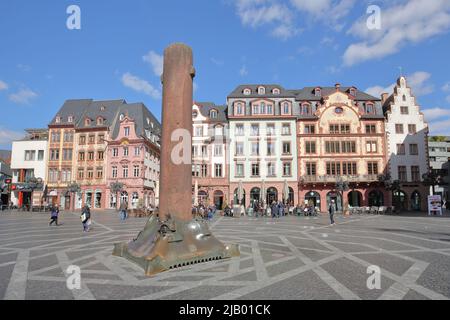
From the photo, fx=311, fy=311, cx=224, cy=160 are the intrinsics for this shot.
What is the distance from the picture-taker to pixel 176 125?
29.5 feet

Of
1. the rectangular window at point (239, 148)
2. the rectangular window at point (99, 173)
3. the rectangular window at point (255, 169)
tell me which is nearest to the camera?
the rectangular window at point (255, 169)

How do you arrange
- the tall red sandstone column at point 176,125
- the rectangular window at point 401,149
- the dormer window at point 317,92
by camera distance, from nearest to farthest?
the tall red sandstone column at point 176,125
the rectangular window at point 401,149
the dormer window at point 317,92

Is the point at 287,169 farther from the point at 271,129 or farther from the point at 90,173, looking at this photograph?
the point at 90,173

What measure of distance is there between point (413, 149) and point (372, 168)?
6.45m

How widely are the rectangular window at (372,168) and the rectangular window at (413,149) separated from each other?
524 centimetres

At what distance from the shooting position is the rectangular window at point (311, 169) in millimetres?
42963

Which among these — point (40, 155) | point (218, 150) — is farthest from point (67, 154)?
point (218, 150)

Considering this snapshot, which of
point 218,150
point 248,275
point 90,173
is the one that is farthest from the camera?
point 90,173

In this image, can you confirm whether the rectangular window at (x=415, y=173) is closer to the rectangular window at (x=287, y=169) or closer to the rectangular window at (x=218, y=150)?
the rectangular window at (x=287, y=169)

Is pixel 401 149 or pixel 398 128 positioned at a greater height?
pixel 398 128

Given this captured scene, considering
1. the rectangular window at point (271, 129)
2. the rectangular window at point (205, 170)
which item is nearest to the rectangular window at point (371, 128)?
the rectangular window at point (271, 129)
